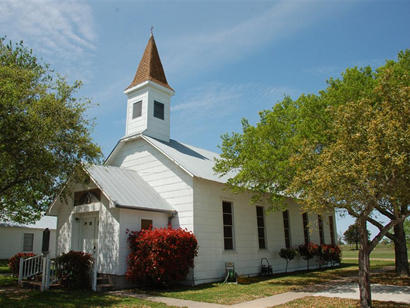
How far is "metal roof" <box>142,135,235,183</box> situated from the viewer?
15648mm

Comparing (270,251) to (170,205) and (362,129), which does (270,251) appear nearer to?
(170,205)

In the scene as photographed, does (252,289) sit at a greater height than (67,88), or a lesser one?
lesser

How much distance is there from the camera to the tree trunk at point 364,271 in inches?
340

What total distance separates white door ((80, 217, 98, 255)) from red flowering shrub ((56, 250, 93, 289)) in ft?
5.53

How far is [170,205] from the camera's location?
15711 millimetres

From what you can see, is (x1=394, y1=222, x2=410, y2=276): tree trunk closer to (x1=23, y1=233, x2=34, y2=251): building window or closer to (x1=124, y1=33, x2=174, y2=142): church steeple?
(x1=124, y1=33, x2=174, y2=142): church steeple

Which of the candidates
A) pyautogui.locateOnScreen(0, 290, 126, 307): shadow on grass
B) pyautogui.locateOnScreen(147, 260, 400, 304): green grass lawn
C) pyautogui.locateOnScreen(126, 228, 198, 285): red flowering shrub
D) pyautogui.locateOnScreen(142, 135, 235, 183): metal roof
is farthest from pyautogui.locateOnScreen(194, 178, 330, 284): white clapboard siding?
pyautogui.locateOnScreen(0, 290, 126, 307): shadow on grass

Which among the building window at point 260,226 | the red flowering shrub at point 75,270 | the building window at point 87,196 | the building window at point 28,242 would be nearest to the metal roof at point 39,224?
the building window at point 28,242

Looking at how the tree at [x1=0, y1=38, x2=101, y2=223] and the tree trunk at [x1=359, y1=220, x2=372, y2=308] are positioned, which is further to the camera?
the tree at [x1=0, y1=38, x2=101, y2=223]

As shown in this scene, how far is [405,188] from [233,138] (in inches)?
327

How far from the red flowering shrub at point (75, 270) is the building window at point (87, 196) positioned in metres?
2.77

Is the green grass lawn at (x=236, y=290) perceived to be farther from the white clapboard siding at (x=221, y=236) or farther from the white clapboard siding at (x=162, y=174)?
the white clapboard siding at (x=162, y=174)

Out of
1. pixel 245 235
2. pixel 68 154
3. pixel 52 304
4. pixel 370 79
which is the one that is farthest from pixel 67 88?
pixel 370 79

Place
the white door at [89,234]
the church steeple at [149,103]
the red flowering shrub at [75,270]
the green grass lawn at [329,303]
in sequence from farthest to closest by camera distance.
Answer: the church steeple at [149,103] → the white door at [89,234] → the red flowering shrub at [75,270] → the green grass lawn at [329,303]
